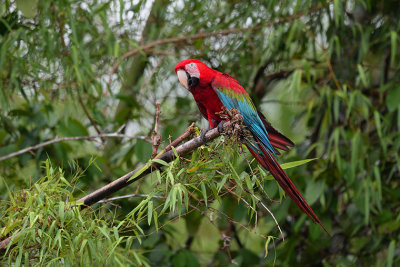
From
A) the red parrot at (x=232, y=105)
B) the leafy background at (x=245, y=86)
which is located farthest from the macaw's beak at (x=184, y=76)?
the leafy background at (x=245, y=86)

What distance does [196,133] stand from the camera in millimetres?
1215

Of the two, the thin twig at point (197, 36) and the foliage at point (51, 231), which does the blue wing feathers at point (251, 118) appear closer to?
the foliage at point (51, 231)

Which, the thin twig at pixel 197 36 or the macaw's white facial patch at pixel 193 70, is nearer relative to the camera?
the macaw's white facial patch at pixel 193 70

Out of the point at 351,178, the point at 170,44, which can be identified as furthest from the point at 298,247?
the point at 170,44

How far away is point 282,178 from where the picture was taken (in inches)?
47.8

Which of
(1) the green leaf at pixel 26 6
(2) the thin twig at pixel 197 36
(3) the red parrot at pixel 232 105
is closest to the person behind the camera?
(3) the red parrot at pixel 232 105

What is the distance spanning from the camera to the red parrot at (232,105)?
1.31m

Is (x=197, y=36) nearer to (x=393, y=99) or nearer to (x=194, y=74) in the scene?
(x=194, y=74)

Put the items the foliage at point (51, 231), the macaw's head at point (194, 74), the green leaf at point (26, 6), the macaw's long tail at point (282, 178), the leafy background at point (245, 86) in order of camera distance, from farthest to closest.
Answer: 1. the leafy background at point (245, 86)
2. the green leaf at point (26, 6)
3. the macaw's head at point (194, 74)
4. the macaw's long tail at point (282, 178)
5. the foliage at point (51, 231)

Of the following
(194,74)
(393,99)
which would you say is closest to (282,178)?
(194,74)

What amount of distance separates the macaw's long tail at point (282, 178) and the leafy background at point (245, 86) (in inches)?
14.9

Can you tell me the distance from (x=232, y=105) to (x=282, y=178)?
0.34 metres

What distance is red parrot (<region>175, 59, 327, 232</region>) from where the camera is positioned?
1.31 meters

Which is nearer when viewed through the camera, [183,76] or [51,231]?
[51,231]
